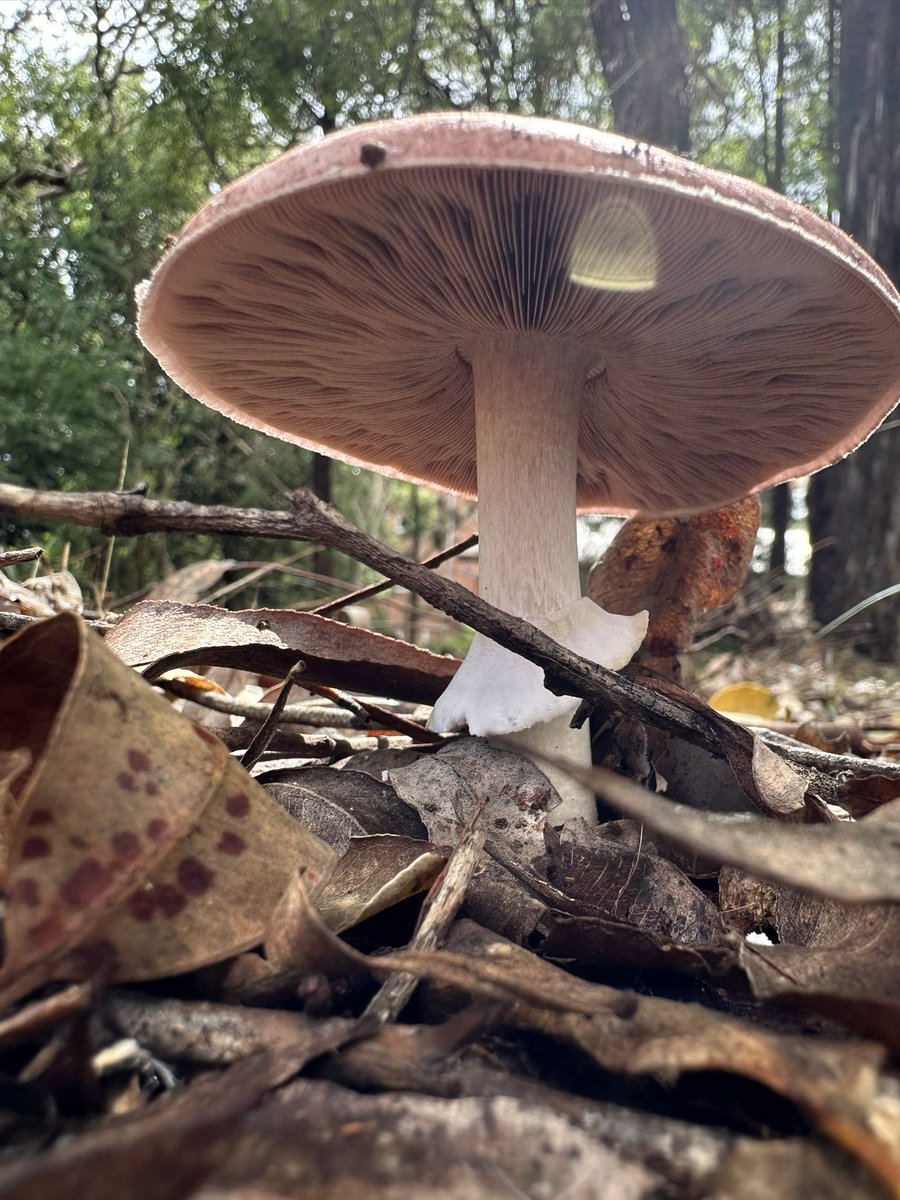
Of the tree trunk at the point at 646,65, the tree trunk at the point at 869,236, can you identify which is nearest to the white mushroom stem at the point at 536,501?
the tree trunk at the point at 869,236

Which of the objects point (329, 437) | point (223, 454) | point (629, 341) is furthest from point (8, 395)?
point (629, 341)

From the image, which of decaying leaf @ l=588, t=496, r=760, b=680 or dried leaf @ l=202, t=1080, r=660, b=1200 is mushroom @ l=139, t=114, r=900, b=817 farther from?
dried leaf @ l=202, t=1080, r=660, b=1200

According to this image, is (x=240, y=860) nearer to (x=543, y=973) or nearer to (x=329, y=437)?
(x=543, y=973)

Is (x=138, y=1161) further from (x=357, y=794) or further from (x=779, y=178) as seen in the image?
(x=779, y=178)

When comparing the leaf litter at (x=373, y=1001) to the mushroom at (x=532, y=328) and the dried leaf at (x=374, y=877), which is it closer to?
the dried leaf at (x=374, y=877)

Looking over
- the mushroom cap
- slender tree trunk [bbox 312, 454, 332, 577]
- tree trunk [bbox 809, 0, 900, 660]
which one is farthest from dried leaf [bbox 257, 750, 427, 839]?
tree trunk [bbox 809, 0, 900, 660]

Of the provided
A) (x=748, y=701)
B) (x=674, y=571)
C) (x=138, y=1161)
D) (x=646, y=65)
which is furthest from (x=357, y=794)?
(x=646, y=65)
